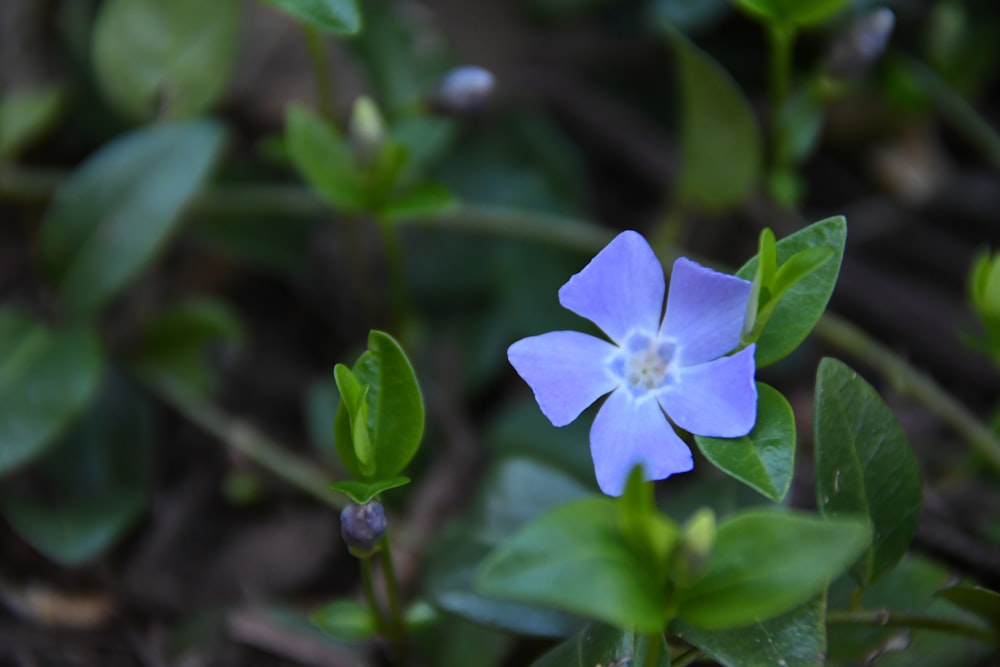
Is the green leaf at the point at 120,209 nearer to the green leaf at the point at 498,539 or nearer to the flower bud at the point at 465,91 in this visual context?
the flower bud at the point at 465,91

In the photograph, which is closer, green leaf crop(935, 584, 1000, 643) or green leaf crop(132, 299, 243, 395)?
green leaf crop(935, 584, 1000, 643)

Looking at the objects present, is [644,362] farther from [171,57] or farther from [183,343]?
[171,57]

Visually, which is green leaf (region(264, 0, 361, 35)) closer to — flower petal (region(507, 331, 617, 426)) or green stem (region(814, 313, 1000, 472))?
flower petal (region(507, 331, 617, 426))

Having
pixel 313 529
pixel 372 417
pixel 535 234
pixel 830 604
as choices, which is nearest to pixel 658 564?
pixel 372 417

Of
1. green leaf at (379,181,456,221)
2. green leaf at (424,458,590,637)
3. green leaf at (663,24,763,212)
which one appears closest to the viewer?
green leaf at (424,458,590,637)

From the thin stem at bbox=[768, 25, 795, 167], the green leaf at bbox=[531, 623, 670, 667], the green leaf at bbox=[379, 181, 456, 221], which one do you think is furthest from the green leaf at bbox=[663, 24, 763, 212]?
the green leaf at bbox=[531, 623, 670, 667]
